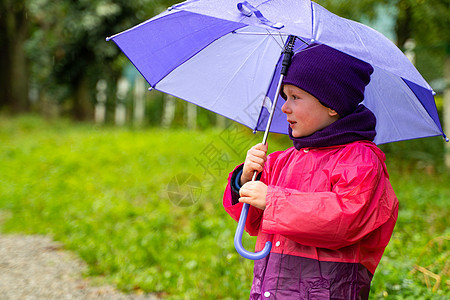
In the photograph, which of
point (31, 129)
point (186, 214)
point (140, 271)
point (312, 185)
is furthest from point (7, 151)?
point (312, 185)

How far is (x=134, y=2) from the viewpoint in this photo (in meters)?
13.1

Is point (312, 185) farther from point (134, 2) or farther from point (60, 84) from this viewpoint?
point (60, 84)

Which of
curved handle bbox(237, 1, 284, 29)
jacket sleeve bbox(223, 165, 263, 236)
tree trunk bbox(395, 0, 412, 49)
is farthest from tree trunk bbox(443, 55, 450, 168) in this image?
curved handle bbox(237, 1, 284, 29)

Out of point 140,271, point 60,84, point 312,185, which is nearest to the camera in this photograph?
point 312,185

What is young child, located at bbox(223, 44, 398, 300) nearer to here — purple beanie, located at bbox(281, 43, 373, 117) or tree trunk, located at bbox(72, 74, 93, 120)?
purple beanie, located at bbox(281, 43, 373, 117)

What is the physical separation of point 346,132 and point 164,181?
5477mm

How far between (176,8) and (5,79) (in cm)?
1689

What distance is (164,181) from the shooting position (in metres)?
7.22

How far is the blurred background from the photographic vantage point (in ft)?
13.3

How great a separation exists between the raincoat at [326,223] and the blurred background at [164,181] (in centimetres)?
142

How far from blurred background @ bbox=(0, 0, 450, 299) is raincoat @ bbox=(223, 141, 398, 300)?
56.0 inches

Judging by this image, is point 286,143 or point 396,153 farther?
point 286,143

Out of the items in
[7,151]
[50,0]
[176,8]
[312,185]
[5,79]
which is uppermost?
[176,8]

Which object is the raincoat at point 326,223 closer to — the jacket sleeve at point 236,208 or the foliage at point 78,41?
the jacket sleeve at point 236,208
